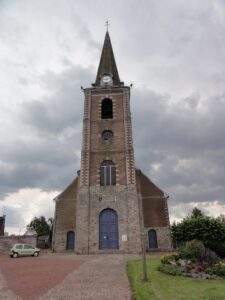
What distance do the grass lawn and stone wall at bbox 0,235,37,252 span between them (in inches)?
867

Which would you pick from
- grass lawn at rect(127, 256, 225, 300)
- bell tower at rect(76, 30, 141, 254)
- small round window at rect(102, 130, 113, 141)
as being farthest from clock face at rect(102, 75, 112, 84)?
grass lawn at rect(127, 256, 225, 300)

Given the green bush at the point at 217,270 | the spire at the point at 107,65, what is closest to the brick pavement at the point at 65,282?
the green bush at the point at 217,270

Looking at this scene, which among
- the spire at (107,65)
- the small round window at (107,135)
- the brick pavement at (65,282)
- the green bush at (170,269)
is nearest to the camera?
the brick pavement at (65,282)

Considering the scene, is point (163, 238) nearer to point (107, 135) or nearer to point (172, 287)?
point (107, 135)

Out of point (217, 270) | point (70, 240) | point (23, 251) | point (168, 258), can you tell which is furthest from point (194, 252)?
point (70, 240)

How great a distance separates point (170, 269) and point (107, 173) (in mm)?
17647

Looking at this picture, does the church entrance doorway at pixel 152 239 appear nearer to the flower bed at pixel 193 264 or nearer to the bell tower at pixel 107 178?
the bell tower at pixel 107 178

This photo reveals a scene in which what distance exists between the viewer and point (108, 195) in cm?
3297

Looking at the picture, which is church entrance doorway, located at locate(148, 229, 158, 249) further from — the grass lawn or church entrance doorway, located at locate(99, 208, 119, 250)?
the grass lawn

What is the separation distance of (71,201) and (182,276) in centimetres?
2195

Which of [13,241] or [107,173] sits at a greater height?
[107,173]

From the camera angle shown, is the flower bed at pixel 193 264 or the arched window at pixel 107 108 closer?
the flower bed at pixel 193 264

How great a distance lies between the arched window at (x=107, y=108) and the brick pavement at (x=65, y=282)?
21.2 metres

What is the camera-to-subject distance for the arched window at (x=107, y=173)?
111 feet
